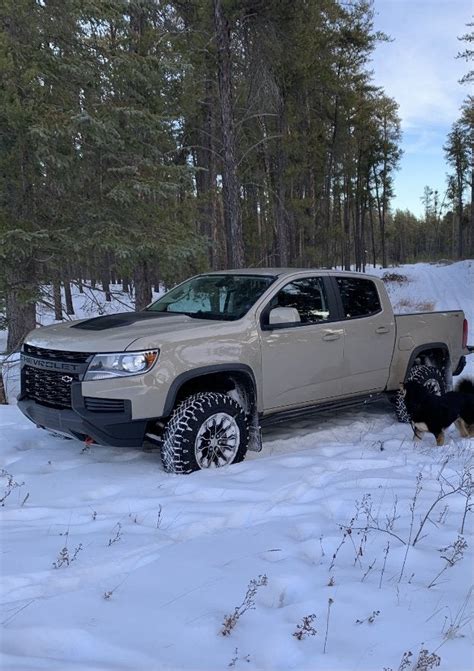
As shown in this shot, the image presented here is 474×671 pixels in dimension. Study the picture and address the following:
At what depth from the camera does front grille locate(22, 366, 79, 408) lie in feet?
14.3

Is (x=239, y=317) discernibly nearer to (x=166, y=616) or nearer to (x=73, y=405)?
(x=73, y=405)

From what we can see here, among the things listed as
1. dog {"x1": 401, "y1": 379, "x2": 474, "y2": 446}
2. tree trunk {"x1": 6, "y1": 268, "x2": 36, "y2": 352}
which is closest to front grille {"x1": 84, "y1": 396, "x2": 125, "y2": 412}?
dog {"x1": 401, "y1": 379, "x2": 474, "y2": 446}

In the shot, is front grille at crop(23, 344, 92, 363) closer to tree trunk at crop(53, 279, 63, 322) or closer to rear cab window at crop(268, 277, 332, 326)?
rear cab window at crop(268, 277, 332, 326)

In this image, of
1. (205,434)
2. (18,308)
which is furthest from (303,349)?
(18,308)

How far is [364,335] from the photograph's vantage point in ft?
19.5

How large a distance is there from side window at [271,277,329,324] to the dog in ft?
4.42

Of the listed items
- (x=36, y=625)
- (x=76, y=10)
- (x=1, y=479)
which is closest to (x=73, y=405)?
(x=1, y=479)

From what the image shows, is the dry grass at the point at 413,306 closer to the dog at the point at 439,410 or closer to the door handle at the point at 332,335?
the dog at the point at 439,410

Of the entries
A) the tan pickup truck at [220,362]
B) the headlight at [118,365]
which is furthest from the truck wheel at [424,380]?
the headlight at [118,365]

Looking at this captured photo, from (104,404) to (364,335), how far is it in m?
3.13

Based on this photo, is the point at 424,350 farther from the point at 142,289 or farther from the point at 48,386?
the point at 142,289

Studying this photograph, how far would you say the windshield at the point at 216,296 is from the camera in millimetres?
5273

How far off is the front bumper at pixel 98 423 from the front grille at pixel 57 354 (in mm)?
236

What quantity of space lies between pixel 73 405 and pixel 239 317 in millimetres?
1727
